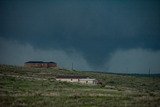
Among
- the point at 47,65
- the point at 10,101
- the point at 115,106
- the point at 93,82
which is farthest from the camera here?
the point at 47,65

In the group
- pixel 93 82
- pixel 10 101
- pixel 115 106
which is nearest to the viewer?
pixel 115 106

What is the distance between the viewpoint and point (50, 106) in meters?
33.3

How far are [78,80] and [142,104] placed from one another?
62.3m

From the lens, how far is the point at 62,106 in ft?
110

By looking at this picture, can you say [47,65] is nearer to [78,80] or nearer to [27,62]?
[27,62]

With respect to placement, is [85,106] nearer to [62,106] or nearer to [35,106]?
[62,106]

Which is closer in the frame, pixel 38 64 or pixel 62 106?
pixel 62 106

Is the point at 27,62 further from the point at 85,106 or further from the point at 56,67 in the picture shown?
the point at 85,106

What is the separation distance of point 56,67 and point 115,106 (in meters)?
142

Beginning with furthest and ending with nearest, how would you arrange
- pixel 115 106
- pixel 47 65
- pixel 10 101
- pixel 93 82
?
pixel 47 65 → pixel 93 82 → pixel 10 101 → pixel 115 106

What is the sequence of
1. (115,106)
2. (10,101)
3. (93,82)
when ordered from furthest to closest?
1. (93,82)
2. (10,101)
3. (115,106)

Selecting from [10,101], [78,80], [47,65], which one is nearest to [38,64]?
[47,65]

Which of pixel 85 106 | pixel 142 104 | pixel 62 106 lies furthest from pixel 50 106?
pixel 142 104

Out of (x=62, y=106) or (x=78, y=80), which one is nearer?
(x=62, y=106)
